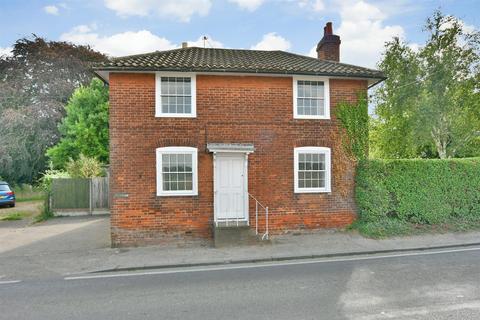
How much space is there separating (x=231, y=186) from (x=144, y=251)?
3443 mm

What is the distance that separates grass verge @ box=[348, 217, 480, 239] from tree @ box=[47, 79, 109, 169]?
1856cm

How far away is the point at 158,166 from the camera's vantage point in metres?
10.9

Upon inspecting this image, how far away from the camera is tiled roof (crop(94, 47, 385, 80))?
1078 cm

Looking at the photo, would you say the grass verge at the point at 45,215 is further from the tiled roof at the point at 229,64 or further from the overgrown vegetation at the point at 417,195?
the overgrown vegetation at the point at 417,195

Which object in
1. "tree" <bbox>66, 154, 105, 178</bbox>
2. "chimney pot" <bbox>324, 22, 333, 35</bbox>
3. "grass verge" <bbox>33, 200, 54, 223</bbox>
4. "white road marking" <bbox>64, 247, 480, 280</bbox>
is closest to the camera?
"white road marking" <bbox>64, 247, 480, 280</bbox>

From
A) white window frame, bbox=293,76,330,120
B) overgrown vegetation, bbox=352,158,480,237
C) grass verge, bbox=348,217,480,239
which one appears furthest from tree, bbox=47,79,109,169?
grass verge, bbox=348,217,480,239

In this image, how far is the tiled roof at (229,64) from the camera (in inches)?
424

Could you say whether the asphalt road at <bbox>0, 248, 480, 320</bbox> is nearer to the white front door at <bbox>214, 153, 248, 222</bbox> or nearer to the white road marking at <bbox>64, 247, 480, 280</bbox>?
the white road marking at <bbox>64, 247, 480, 280</bbox>

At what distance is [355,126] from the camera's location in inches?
478

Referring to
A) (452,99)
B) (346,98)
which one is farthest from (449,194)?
(452,99)

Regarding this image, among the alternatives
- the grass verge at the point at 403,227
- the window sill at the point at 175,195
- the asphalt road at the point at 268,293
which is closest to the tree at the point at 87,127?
the window sill at the point at 175,195

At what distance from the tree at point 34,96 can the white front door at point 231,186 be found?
24.8m

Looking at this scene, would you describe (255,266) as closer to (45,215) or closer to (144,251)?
(144,251)

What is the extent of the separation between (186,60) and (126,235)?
6374 mm
